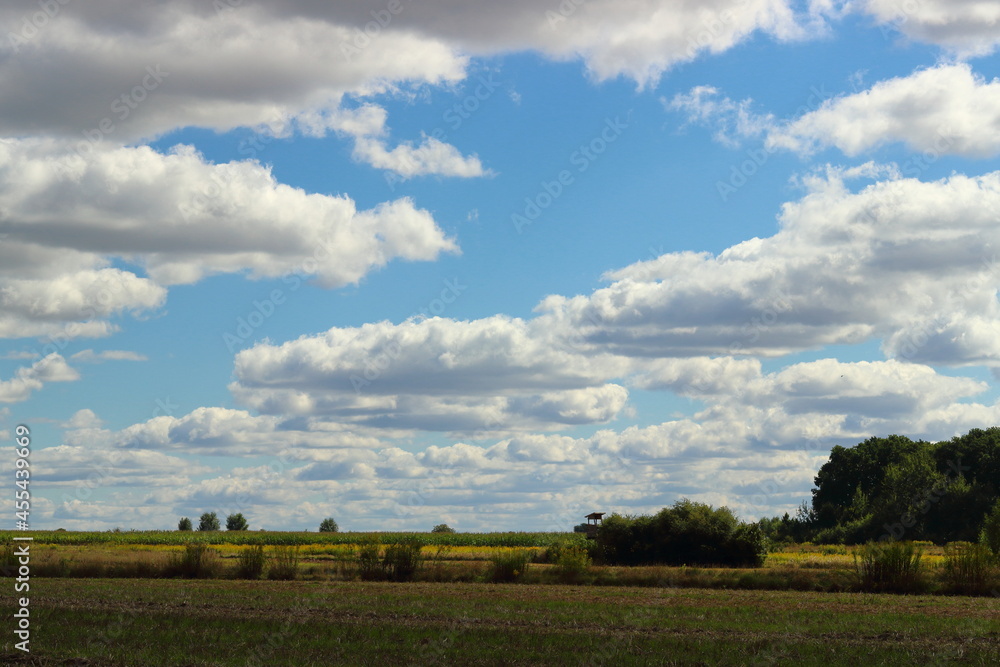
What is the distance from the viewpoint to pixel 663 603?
111ft

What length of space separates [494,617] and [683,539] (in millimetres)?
33691

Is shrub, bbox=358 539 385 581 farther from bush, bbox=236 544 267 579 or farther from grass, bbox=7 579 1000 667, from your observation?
grass, bbox=7 579 1000 667

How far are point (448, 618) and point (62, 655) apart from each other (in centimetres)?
1084

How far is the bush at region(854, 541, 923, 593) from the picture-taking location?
42188 mm

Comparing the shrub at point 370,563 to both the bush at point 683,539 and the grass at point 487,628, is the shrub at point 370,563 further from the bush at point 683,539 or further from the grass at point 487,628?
the bush at point 683,539

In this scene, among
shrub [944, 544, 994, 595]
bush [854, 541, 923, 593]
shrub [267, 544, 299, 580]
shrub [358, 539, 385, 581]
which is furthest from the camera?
shrub [358, 539, 385, 581]

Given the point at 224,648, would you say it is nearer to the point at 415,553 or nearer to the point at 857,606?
the point at 857,606

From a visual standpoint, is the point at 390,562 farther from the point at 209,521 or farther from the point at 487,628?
the point at 209,521

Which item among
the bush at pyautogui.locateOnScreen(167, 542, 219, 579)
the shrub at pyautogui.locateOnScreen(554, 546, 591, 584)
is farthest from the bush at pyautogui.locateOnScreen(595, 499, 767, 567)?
the bush at pyautogui.locateOnScreen(167, 542, 219, 579)

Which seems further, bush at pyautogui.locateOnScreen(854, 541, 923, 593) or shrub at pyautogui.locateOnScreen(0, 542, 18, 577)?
shrub at pyautogui.locateOnScreen(0, 542, 18, 577)

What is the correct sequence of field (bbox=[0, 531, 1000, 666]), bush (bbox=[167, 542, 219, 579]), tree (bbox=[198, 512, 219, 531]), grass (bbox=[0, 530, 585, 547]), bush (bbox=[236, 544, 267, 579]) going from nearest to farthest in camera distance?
field (bbox=[0, 531, 1000, 666]) < bush (bbox=[236, 544, 267, 579]) < bush (bbox=[167, 542, 219, 579]) < grass (bbox=[0, 530, 585, 547]) < tree (bbox=[198, 512, 219, 531])

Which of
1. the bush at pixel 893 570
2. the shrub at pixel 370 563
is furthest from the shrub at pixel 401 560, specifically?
the bush at pixel 893 570

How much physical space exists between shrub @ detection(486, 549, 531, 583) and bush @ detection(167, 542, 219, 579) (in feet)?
44.2

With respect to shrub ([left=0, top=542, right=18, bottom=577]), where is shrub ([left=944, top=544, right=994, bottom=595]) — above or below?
below
